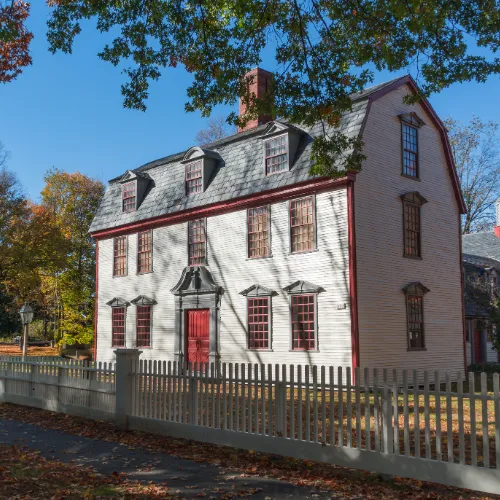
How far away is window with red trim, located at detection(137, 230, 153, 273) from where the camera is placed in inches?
938

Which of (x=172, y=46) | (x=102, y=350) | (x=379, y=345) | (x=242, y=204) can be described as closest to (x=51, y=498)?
(x=172, y=46)

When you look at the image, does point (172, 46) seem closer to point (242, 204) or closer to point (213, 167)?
point (242, 204)

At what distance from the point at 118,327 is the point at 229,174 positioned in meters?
8.40

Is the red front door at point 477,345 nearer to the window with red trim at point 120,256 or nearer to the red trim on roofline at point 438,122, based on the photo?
the red trim on roofline at point 438,122

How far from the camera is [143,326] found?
23.6 meters

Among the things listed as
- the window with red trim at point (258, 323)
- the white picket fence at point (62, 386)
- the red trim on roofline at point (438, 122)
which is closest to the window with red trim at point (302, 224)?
the window with red trim at point (258, 323)

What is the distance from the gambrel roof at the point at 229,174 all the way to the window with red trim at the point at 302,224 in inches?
27.9

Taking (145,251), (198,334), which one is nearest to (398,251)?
(198,334)

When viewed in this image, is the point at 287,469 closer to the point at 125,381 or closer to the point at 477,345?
the point at 125,381

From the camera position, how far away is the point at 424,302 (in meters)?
19.4

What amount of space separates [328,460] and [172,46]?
7.97 m

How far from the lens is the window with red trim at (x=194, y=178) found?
22.3 m

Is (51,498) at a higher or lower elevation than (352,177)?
lower

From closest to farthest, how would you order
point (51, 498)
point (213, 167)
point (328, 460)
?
point (51, 498) < point (328, 460) < point (213, 167)
